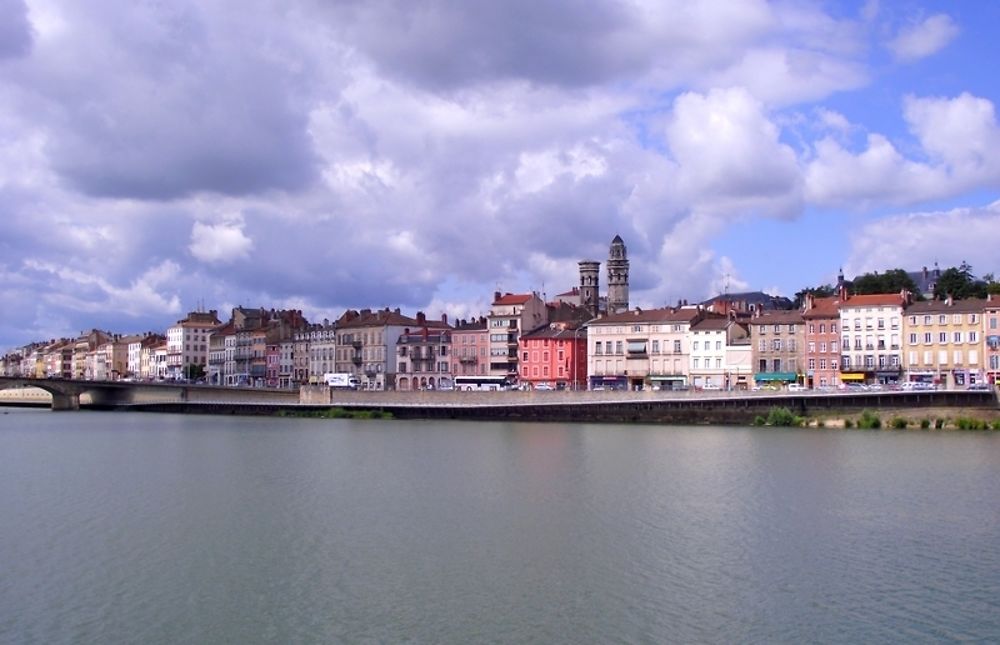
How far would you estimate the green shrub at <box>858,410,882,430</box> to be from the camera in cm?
6238

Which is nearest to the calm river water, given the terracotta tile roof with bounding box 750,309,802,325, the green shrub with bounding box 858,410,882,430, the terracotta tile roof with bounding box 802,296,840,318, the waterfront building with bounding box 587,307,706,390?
the green shrub with bounding box 858,410,882,430

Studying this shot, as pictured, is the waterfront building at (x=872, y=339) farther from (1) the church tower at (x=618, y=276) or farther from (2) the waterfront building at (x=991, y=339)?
(1) the church tower at (x=618, y=276)

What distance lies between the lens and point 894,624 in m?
19.8

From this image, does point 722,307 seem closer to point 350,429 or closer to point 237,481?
point 350,429

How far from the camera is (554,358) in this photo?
97.1 metres

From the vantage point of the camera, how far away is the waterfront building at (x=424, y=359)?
350ft

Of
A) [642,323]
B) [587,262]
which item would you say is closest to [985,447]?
[642,323]

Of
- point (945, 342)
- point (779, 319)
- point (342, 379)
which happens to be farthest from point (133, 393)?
point (945, 342)

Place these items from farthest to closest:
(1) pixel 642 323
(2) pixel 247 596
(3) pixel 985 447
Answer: (1) pixel 642 323 → (3) pixel 985 447 → (2) pixel 247 596

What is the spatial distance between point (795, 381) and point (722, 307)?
63.3 ft

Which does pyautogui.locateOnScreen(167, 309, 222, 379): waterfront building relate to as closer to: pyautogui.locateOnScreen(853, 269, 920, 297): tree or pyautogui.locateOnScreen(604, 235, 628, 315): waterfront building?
pyautogui.locateOnScreen(604, 235, 628, 315): waterfront building

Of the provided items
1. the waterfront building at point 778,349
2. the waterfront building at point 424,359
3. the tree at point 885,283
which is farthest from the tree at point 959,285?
the waterfront building at point 424,359

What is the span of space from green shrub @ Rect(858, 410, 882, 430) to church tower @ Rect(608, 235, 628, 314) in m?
52.0

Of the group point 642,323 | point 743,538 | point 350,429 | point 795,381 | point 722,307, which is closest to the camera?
point 743,538
